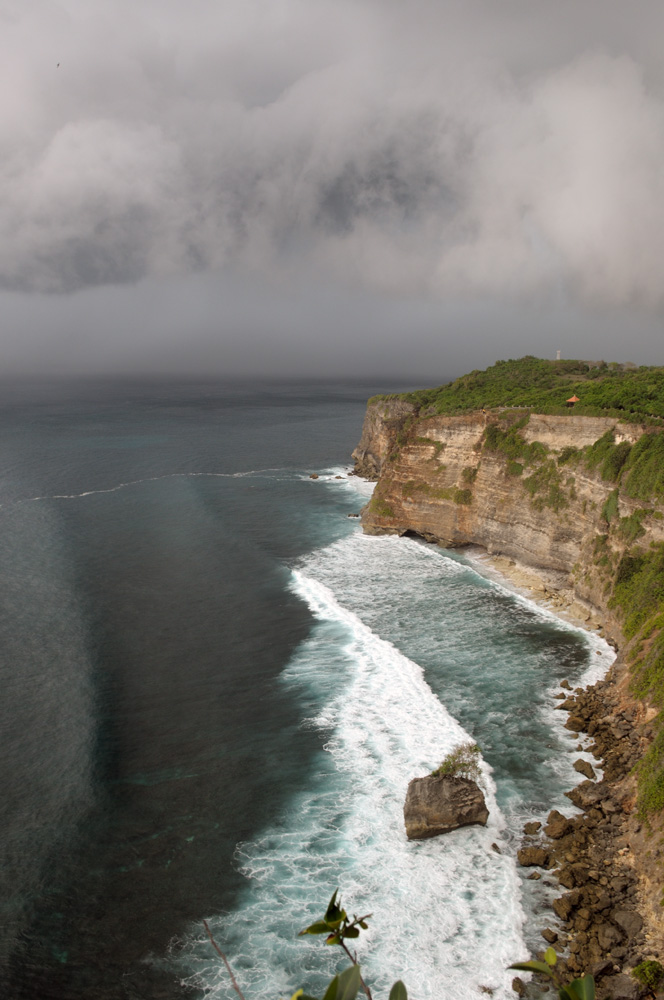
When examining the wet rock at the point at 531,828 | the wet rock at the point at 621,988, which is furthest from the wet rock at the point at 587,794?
the wet rock at the point at 621,988

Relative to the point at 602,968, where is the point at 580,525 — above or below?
above

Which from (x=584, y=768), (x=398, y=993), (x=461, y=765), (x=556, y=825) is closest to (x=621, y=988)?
(x=556, y=825)

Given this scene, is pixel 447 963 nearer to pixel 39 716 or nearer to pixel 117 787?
pixel 117 787

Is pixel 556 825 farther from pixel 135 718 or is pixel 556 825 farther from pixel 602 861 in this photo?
pixel 135 718

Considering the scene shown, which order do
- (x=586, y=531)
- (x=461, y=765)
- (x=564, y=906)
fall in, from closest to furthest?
(x=564, y=906)
(x=461, y=765)
(x=586, y=531)

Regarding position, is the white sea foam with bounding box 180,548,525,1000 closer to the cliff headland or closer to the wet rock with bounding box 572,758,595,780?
the cliff headland

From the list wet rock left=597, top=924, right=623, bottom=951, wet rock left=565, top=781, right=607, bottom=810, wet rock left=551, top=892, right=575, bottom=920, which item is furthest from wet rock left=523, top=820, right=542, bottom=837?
wet rock left=597, top=924, right=623, bottom=951
